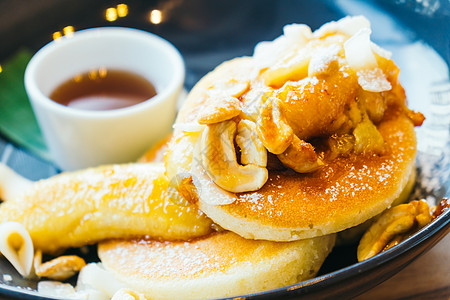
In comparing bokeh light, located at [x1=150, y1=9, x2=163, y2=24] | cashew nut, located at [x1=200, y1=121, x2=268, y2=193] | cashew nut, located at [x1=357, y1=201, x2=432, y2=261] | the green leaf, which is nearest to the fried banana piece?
cashew nut, located at [x1=200, y1=121, x2=268, y2=193]

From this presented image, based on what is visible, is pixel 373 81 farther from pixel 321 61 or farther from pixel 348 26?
pixel 348 26

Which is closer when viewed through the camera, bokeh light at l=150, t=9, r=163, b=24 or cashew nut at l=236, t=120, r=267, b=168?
cashew nut at l=236, t=120, r=267, b=168

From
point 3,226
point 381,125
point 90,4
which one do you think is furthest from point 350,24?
point 90,4

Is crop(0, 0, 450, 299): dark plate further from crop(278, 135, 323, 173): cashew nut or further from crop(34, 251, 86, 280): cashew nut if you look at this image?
A: crop(278, 135, 323, 173): cashew nut

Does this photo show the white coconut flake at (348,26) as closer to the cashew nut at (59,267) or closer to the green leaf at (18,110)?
the cashew nut at (59,267)

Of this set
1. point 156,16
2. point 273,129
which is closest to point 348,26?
point 273,129

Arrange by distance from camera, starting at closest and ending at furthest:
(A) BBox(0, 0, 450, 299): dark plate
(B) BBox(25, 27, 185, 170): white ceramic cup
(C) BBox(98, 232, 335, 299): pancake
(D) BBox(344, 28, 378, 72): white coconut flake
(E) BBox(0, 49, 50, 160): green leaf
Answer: (A) BBox(0, 0, 450, 299): dark plate
(C) BBox(98, 232, 335, 299): pancake
(D) BBox(344, 28, 378, 72): white coconut flake
(B) BBox(25, 27, 185, 170): white ceramic cup
(E) BBox(0, 49, 50, 160): green leaf
